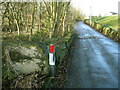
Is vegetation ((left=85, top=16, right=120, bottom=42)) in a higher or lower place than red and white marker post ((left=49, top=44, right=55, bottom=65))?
higher

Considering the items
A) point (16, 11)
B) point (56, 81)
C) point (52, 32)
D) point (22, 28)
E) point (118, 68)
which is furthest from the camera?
point (22, 28)

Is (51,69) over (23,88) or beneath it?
over

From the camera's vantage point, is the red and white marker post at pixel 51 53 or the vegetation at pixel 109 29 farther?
the vegetation at pixel 109 29

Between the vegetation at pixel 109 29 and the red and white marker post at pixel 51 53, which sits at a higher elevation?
the vegetation at pixel 109 29

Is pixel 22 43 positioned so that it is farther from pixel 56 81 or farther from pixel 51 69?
pixel 56 81

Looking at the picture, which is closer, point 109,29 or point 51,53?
point 51,53

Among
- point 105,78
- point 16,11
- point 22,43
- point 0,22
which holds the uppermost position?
point 16,11

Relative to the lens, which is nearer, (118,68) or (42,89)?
(42,89)

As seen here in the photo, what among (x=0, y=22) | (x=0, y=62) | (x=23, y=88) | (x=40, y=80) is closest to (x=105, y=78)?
(x=40, y=80)

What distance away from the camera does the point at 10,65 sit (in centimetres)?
572

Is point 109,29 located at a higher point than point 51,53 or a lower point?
higher

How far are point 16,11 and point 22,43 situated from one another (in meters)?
15.1

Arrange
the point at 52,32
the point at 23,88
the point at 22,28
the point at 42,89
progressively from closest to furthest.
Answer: the point at 23,88 → the point at 42,89 → the point at 52,32 → the point at 22,28

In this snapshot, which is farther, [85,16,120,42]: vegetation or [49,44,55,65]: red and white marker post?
[85,16,120,42]: vegetation
